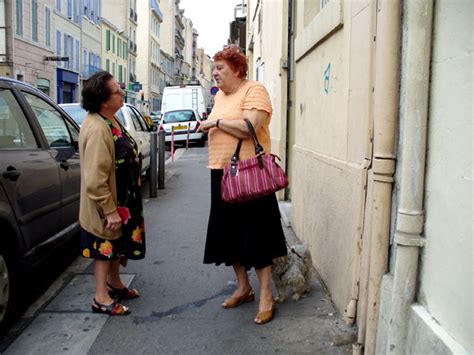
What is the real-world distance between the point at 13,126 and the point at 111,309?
5.07 feet

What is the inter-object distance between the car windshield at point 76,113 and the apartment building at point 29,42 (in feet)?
54.3

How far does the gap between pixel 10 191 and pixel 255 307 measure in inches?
74.2

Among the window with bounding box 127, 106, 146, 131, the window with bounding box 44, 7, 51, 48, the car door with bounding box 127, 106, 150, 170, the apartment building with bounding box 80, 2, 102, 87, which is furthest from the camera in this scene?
the apartment building with bounding box 80, 2, 102, 87

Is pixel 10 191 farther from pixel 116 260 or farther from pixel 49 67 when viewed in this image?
pixel 49 67

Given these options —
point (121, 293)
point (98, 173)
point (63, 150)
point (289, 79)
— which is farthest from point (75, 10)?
point (98, 173)

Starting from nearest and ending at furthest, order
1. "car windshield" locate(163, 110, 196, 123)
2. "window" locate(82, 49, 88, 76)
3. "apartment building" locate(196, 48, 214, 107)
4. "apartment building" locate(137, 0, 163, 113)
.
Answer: "car windshield" locate(163, 110, 196, 123) < "window" locate(82, 49, 88, 76) < "apartment building" locate(137, 0, 163, 113) < "apartment building" locate(196, 48, 214, 107)

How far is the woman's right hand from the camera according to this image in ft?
12.0

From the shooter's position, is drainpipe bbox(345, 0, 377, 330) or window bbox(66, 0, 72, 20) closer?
drainpipe bbox(345, 0, 377, 330)

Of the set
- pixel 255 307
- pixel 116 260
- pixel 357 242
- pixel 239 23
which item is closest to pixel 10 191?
pixel 116 260

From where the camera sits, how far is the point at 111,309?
3.91m

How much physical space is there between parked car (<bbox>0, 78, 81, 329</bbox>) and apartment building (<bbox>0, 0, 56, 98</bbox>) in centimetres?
2110

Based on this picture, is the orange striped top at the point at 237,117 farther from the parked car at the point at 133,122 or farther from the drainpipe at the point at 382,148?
the parked car at the point at 133,122

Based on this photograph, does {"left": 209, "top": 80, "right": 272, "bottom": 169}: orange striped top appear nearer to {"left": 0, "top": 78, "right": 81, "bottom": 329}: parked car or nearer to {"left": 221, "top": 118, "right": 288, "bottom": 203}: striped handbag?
{"left": 221, "top": 118, "right": 288, "bottom": 203}: striped handbag

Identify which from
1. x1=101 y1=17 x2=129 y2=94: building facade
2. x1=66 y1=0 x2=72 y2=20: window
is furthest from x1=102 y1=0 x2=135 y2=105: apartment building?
x1=66 y1=0 x2=72 y2=20: window
